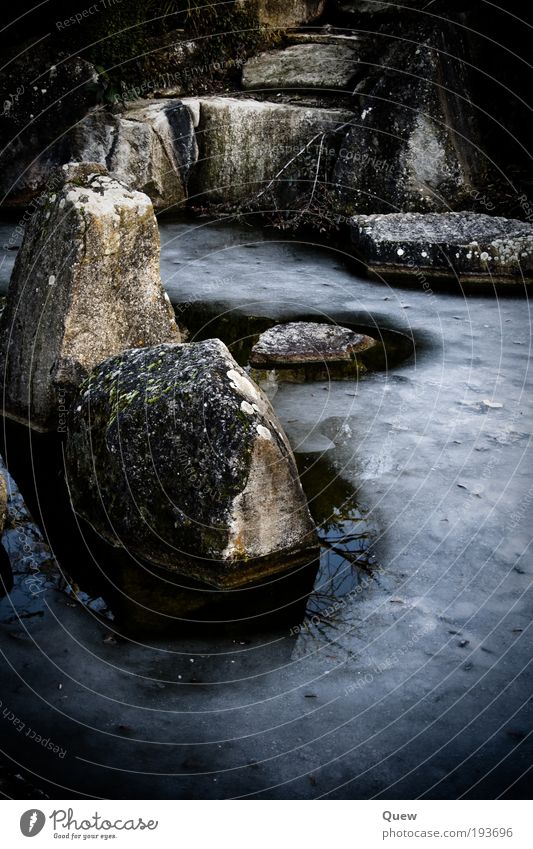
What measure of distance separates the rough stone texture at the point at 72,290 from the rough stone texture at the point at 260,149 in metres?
5.16

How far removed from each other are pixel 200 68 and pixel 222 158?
182 cm

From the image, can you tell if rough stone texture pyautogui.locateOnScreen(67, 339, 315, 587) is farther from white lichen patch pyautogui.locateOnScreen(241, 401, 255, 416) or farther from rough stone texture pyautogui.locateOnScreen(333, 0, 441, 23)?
rough stone texture pyautogui.locateOnScreen(333, 0, 441, 23)

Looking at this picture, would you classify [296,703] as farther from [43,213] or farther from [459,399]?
[43,213]

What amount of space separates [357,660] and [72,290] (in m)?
3.29

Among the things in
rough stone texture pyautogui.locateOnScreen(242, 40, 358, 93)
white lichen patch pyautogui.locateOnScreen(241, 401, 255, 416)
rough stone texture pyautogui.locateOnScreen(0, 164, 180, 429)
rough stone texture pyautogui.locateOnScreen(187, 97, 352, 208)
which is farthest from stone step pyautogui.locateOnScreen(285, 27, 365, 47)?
white lichen patch pyautogui.locateOnScreen(241, 401, 255, 416)

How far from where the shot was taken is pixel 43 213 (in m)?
6.18

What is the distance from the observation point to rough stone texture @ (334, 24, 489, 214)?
10.4 metres

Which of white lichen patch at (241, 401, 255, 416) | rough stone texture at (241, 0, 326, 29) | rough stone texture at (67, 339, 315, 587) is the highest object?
rough stone texture at (241, 0, 326, 29)

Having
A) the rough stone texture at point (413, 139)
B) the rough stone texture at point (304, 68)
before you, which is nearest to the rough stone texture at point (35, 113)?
the rough stone texture at point (304, 68)

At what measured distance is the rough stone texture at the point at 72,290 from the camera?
19.7 ft

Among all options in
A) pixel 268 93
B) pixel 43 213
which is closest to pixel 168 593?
pixel 43 213

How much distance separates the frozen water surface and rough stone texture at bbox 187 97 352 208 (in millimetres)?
5624

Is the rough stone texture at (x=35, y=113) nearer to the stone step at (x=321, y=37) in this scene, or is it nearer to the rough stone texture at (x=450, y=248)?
the stone step at (x=321, y=37)

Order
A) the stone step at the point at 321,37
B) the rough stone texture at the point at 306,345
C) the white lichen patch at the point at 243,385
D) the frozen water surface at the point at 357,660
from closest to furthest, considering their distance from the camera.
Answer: the frozen water surface at the point at 357,660 < the white lichen patch at the point at 243,385 < the rough stone texture at the point at 306,345 < the stone step at the point at 321,37
